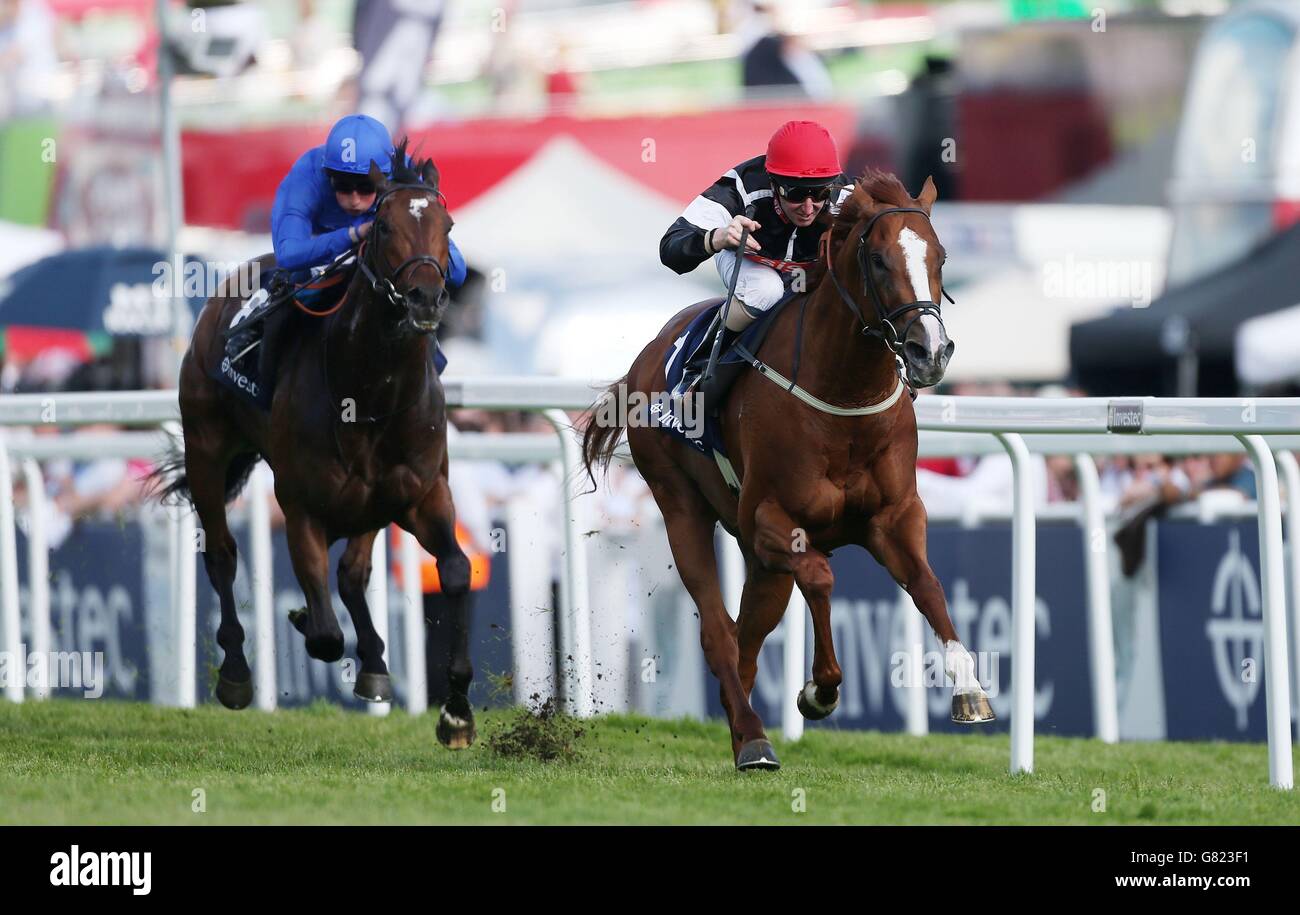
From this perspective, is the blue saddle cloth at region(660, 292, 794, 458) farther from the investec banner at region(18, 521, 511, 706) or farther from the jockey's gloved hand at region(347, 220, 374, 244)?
the investec banner at region(18, 521, 511, 706)

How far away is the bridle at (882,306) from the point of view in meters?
5.72

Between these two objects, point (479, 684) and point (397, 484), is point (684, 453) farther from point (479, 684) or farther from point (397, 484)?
point (479, 684)

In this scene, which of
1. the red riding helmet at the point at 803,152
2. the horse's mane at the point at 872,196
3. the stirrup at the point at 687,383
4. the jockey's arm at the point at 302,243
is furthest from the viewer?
the jockey's arm at the point at 302,243

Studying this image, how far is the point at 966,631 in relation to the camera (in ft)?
31.6

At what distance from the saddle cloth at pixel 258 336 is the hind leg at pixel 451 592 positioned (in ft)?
1.72

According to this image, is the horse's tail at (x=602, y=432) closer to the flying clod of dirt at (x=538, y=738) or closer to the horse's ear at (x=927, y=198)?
the flying clod of dirt at (x=538, y=738)

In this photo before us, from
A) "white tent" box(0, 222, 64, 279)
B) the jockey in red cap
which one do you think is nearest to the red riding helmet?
the jockey in red cap

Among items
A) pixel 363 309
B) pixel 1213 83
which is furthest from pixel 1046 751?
pixel 1213 83

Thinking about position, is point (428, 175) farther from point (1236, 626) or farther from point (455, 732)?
point (1236, 626)

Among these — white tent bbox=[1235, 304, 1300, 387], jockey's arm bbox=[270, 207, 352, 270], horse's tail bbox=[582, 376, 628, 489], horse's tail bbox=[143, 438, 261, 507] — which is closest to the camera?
jockey's arm bbox=[270, 207, 352, 270]

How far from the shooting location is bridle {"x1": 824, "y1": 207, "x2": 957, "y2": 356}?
572 centimetres

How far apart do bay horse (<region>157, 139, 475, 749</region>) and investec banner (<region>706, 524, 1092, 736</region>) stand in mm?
2556
